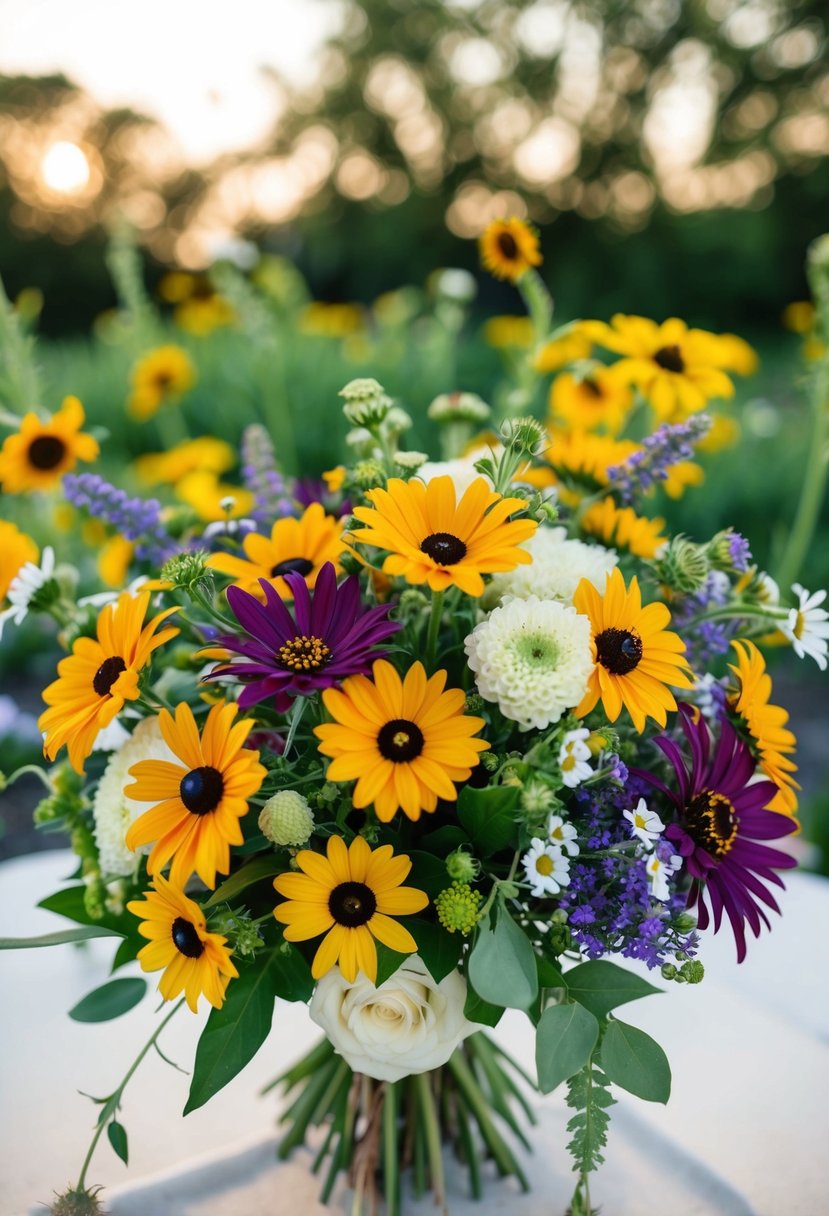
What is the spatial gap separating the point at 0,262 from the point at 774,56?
33.5ft

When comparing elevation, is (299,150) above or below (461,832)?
above

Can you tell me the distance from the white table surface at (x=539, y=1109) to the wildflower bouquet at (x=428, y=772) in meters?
0.14

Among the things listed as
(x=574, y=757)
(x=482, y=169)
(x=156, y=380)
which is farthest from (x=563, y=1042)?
(x=482, y=169)

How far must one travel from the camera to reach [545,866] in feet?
1.69

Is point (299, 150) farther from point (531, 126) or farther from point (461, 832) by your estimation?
point (461, 832)

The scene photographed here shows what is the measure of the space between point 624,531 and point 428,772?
0.27m

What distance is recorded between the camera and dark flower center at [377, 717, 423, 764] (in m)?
0.51

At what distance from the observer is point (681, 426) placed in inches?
27.3

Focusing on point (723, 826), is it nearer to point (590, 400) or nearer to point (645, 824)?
point (645, 824)

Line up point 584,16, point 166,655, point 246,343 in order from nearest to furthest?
point 166,655
point 246,343
point 584,16

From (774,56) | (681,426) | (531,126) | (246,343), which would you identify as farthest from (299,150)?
(681,426)

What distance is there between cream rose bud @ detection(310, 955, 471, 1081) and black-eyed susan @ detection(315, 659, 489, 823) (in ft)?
0.43

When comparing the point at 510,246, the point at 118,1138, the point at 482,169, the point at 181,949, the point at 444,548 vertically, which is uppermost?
the point at 482,169

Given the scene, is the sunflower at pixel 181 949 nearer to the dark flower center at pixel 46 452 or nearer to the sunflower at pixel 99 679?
the sunflower at pixel 99 679
